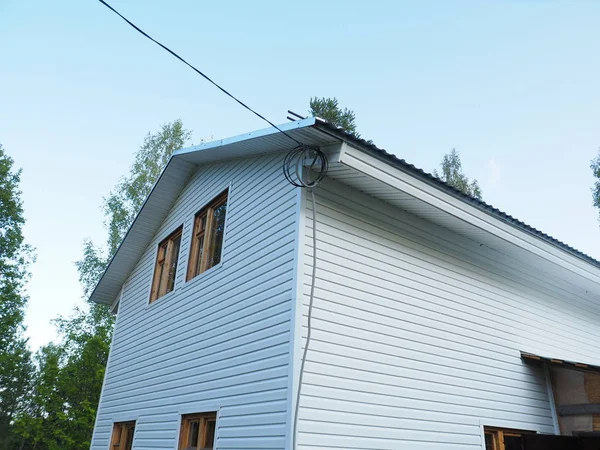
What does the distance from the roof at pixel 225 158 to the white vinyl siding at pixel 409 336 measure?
72 centimetres

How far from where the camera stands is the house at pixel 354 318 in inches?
189

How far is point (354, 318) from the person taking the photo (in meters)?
5.15

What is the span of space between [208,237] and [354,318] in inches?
131

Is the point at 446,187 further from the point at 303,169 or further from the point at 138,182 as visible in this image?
the point at 138,182

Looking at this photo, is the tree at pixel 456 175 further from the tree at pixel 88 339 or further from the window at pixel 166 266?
the window at pixel 166 266

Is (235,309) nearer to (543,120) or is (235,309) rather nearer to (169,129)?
(543,120)

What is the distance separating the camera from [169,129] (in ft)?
80.2

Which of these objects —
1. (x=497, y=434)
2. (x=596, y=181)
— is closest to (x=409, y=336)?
(x=497, y=434)

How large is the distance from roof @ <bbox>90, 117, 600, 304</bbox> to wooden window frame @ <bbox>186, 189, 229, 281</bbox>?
750 mm

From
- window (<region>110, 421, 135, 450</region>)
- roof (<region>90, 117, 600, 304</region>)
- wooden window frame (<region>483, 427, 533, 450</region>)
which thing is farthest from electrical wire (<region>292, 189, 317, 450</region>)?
window (<region>110, 421, 135, 450</region>)

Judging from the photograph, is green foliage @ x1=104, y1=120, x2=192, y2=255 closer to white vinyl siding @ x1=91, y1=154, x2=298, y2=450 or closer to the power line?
white vinyl siding @ x1=91, y1=154, x2=298, y2=450

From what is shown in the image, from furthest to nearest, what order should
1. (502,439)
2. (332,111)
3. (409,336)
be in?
1. (332,111)
2. (502,439)
3. (409,336)

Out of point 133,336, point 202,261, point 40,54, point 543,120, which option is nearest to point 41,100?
point 40,54

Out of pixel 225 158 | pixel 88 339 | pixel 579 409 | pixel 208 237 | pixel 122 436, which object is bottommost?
pixel 122 436
